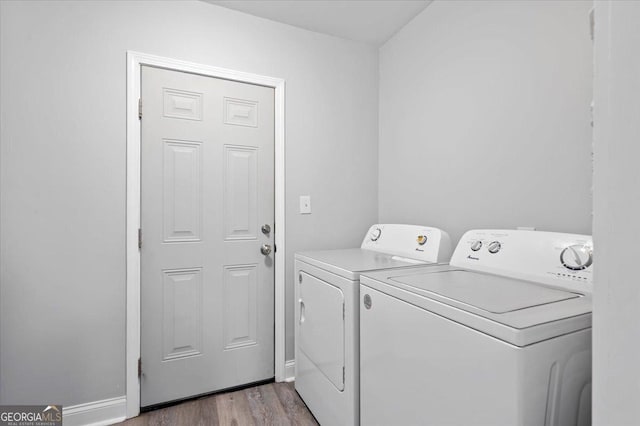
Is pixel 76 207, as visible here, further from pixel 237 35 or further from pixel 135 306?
pixel 237 35

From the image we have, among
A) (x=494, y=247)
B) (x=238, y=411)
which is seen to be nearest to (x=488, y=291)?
(x=494, y=247)

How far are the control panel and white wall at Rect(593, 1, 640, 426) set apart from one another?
1.25 metres

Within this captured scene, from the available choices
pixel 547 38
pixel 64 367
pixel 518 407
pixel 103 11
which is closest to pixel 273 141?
pixel 103 11

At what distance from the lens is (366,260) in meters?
1.69

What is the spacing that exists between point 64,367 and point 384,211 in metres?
2.19

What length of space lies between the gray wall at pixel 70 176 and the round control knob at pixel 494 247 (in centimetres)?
185

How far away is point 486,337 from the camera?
776mm

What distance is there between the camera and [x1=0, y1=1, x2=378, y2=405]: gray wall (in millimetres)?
1548

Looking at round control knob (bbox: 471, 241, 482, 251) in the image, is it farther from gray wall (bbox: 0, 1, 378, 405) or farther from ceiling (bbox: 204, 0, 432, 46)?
gray wall (bbox: 0, 1, 378, 405)

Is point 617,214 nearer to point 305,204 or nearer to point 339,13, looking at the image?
point 305,204

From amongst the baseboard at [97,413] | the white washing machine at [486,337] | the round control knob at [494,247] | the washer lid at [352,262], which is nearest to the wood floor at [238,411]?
the baseboard at [97,413]

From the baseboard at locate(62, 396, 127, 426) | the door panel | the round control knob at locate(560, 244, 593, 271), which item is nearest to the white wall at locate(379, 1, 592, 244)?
the round control knob at locate(560, 244, 593, 271)

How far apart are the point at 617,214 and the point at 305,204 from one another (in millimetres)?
1933

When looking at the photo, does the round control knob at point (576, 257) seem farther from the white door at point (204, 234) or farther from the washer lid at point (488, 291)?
the white door at point (204, 234)
